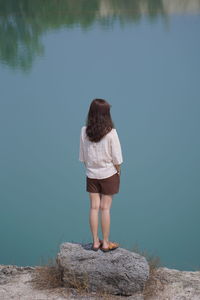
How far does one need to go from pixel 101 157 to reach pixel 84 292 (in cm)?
131

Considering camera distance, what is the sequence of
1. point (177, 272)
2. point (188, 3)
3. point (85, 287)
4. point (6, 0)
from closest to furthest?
point (85, 287)
point (177, 272)
point (6, 0)
point (188, 3)

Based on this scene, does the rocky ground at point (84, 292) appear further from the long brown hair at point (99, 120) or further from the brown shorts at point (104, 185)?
the long brown hair at point (99, 120)

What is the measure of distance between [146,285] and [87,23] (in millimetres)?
16796

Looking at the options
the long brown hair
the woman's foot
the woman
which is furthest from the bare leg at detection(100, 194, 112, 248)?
the long brown hair

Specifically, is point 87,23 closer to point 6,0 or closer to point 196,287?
point 6,0

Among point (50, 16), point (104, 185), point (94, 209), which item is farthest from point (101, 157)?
point (50, 16)

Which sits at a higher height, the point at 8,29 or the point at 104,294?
the point at 8,29

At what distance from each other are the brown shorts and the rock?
2.00 feet

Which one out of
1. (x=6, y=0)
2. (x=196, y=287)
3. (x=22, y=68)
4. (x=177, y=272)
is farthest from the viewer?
(x=6, y=0)

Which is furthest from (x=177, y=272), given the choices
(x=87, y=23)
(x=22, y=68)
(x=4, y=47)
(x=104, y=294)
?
(x=87, y=23)

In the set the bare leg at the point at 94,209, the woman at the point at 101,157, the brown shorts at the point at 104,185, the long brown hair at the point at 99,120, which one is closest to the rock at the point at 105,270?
the woman at the point at 101,157

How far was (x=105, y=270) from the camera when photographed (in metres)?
5.47

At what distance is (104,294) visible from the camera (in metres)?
5.53

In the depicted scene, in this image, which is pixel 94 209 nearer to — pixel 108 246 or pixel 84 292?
pixel 108 246
